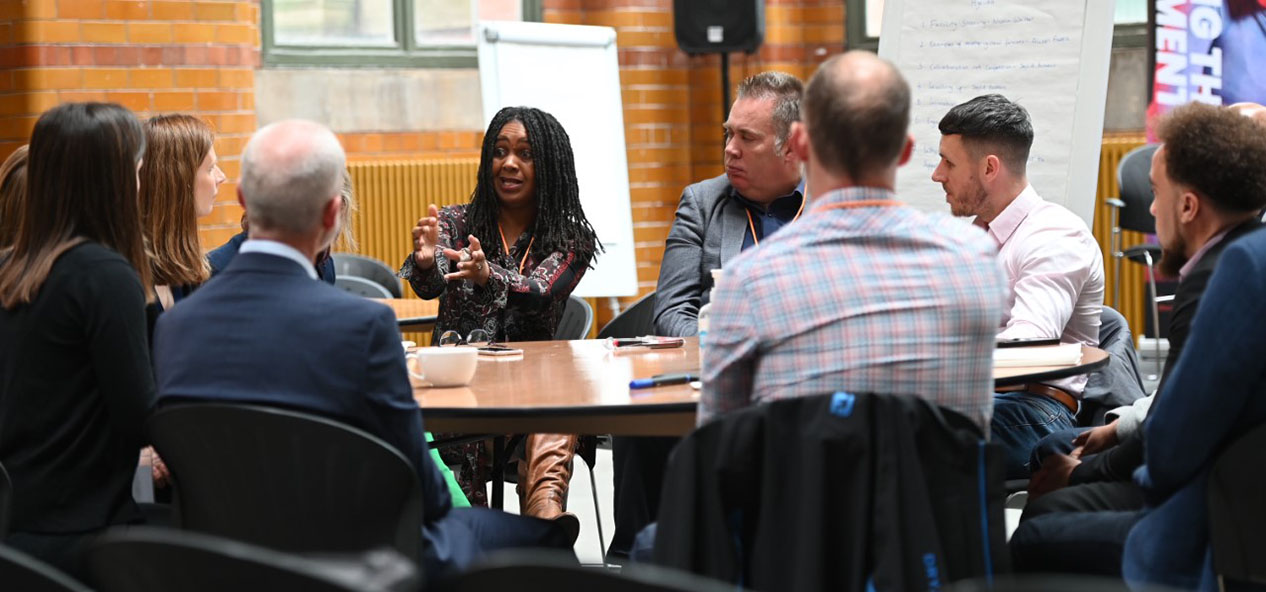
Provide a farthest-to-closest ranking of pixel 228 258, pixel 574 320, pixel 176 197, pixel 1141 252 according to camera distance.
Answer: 1. pixel 1141 252
2. pixel 574 320
3. pixel 228 258
4. pixel 176 197

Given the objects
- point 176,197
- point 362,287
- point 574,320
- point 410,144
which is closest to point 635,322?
point 574,320

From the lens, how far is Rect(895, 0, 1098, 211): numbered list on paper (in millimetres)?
4879

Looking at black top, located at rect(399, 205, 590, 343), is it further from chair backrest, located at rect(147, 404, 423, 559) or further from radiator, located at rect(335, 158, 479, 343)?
radiator, located at rect(335, 158, 479, 343)

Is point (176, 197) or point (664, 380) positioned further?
point (176, 197)

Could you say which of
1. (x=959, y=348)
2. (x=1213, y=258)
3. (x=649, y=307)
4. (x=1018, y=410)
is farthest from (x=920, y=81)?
(x=959, y=348)

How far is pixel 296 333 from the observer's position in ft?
6.76

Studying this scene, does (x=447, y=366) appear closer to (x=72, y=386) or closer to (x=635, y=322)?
(x=72, y=386)

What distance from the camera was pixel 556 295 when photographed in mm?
3812

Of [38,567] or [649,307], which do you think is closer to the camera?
[38,567]

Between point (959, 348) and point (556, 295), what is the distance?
6.35 ft

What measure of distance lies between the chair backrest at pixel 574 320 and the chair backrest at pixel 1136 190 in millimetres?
3354

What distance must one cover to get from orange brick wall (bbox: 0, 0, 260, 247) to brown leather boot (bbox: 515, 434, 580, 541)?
8.62 feet

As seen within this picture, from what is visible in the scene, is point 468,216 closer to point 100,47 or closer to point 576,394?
point 576,394

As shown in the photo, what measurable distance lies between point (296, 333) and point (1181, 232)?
4.72 feet
